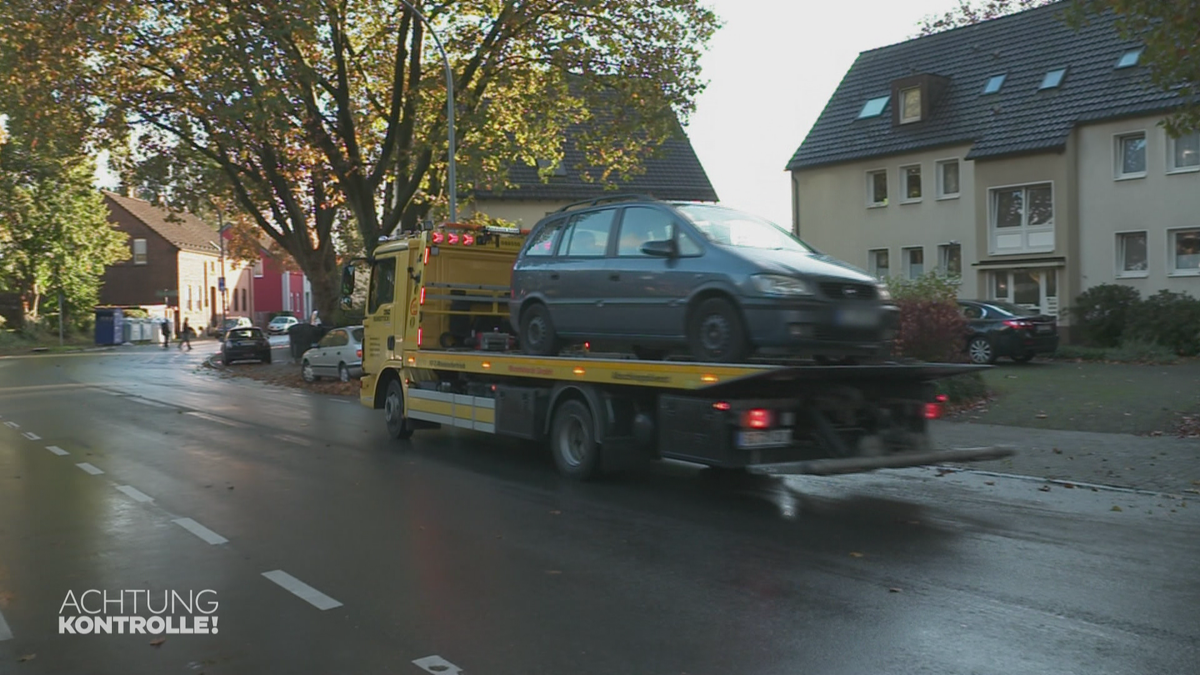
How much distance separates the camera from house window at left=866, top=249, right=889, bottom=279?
3519cm

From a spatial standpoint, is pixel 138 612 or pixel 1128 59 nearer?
pixel 138 612

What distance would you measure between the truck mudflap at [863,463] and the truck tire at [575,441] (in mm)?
1805

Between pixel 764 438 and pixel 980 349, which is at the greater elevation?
pixel 980 349

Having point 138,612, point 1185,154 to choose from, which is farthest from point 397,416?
point 1185,154

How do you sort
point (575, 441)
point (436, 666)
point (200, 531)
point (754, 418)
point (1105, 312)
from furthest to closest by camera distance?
point (1105, 312), point (575, 441), point (754, 418), point (200, 531), point (436, 666)

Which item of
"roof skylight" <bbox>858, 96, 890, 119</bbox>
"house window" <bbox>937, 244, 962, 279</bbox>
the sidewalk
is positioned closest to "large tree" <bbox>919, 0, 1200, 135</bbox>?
the sidewalk

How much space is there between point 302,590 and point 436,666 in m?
1.67

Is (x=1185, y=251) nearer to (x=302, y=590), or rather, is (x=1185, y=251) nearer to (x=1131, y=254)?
(x=1131, y=254)

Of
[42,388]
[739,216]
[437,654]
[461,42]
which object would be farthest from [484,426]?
[42,388]

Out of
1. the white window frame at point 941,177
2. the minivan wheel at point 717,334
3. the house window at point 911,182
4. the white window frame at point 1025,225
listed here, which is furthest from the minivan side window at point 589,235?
the house window at point 911,182

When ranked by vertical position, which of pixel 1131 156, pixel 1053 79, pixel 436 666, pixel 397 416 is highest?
pixel 1053 79

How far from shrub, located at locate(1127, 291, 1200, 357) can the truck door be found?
61.2 feet

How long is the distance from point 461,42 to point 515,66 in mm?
1604

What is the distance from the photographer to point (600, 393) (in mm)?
9742
